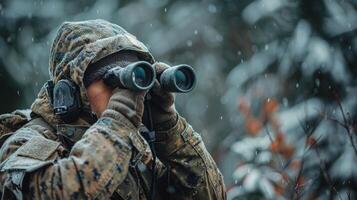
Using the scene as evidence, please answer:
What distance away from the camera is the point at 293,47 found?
8125 millimetres

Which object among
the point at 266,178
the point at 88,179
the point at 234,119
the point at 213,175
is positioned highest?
the point at 88,179

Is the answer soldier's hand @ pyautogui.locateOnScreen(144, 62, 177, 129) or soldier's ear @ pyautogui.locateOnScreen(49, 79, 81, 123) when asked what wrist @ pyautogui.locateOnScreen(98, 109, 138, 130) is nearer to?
soldier's ear @ pyautogui.locateOnScreen(49, 79, 81, 123)

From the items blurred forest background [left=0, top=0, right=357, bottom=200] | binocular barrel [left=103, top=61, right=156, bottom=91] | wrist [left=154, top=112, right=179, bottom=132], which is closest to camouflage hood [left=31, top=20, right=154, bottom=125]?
binocular barrel [left=103, top=61, right=156, bottom=91]

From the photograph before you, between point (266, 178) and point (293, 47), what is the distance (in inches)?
95.4

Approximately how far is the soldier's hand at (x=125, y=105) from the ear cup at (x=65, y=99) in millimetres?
142

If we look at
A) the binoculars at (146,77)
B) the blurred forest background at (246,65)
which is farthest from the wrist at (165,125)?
the blurred forest background at (246,65)

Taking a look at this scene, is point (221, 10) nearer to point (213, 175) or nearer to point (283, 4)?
point (283, 4)

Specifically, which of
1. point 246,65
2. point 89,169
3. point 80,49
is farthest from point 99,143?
point 246,65

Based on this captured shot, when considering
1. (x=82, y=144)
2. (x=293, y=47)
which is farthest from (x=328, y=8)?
(x=82, y=144)

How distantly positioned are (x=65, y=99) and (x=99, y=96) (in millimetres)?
126

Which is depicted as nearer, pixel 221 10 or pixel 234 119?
pixel 221 10

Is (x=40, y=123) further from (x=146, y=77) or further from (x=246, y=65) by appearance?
(x=246, y=65)

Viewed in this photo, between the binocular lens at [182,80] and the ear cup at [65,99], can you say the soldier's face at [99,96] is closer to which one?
the ear cup at [65,99]

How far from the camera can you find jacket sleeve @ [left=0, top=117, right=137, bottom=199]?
274 cm
